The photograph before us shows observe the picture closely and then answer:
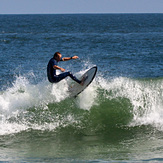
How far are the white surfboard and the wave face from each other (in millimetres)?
238

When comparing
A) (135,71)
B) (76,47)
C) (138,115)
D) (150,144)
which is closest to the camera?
(150,144)

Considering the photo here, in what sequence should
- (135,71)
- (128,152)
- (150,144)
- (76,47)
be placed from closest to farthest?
(128,152) < (150,144) < (135,71) < (76,47)

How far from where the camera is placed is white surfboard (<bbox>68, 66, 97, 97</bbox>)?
1184 centimetres

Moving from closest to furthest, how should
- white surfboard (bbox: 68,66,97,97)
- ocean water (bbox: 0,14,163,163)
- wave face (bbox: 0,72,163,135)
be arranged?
ocean water (bbox: 0,14,163,163)
wave face (bbox: 0,72,163,135)
white surfboard (bbox: 68,66,97,97)

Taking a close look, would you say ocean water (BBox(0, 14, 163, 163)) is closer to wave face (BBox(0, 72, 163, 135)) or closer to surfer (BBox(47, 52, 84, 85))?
wave face (BBox(0, 72, 163, 135))

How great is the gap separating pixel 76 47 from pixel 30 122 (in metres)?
24.6

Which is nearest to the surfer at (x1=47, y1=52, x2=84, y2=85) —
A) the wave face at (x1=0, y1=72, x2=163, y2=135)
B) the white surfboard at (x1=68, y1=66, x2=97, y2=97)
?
the white surfboard at (x1=68, y1=66, x2=97, y2=97)

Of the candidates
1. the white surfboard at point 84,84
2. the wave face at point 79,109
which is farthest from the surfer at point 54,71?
the wave face at point 79,109

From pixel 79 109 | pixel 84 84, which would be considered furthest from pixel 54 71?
pixel 79 109

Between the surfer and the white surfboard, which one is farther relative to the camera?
the white surfboard

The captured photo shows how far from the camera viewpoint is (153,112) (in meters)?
12.5

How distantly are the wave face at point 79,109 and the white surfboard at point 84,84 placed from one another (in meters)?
0.24

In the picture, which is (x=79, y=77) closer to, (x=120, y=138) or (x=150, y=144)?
(x=120, y=138)

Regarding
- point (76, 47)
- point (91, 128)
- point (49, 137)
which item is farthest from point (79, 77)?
point (76, 47)
